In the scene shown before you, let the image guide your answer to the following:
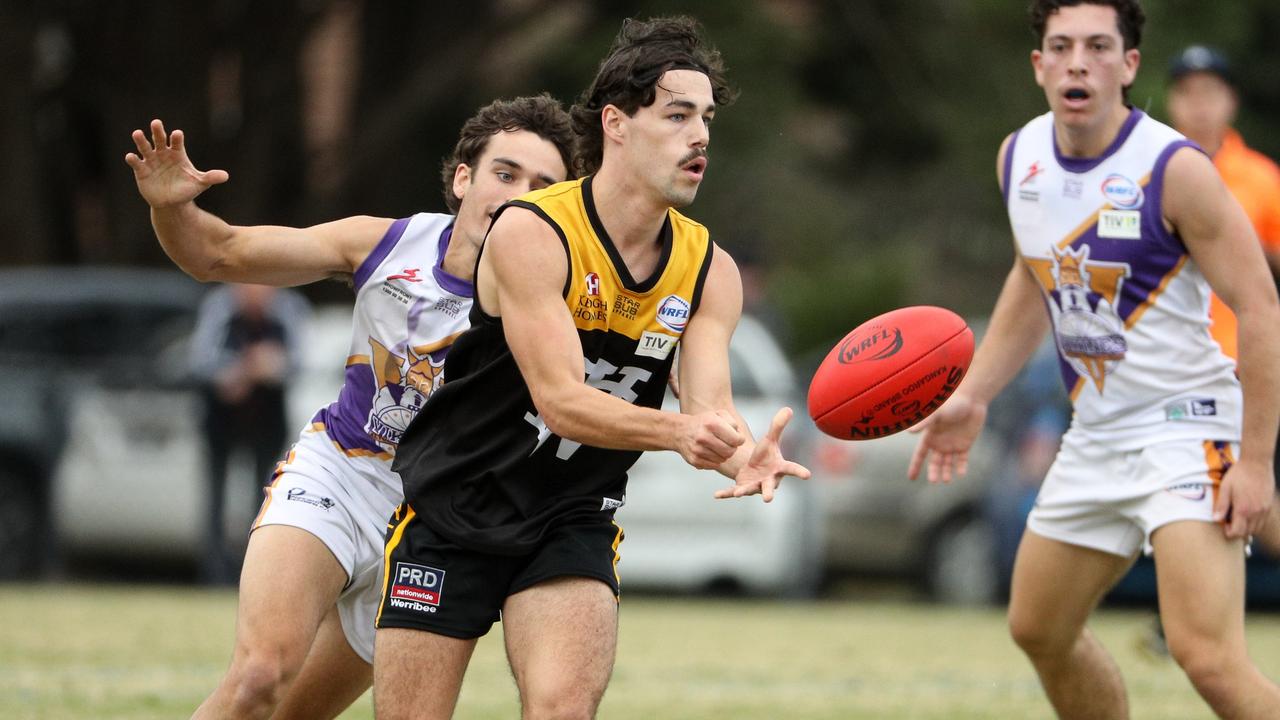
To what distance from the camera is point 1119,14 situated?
5871 millimetres

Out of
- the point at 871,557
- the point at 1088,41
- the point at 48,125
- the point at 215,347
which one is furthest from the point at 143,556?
the point at 1088,41

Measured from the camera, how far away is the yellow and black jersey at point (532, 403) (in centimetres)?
493

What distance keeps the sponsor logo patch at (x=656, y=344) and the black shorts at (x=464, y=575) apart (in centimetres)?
50

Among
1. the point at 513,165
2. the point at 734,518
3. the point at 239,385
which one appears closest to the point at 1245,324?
the point at 513,165

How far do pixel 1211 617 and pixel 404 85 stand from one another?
14.8 metres

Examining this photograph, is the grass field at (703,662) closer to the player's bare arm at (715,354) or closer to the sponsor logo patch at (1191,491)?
the sponsor logo patch at (1191,491)

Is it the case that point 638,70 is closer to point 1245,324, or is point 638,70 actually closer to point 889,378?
point 889,378

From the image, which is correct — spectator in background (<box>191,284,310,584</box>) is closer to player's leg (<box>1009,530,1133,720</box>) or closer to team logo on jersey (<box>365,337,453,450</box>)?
team logo on jersey (<box>365,337,453,450</box>)

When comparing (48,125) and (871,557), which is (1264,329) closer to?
(871,557)

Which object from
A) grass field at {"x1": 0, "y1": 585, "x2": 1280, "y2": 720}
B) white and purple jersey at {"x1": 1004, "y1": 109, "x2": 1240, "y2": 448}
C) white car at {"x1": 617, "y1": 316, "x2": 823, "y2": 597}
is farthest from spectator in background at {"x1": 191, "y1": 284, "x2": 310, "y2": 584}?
white and purple jersey at {"x1": 1004, "y1": 109, "x2": 1240, "y2": 448}

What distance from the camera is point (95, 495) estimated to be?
43.4ft

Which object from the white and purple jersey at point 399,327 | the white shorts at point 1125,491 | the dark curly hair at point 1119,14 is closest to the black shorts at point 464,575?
the white and purple jersey at point 399,327

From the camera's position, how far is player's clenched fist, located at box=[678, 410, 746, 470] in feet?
14.9

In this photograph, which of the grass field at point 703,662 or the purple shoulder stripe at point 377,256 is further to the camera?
the grass field at point 703,662
